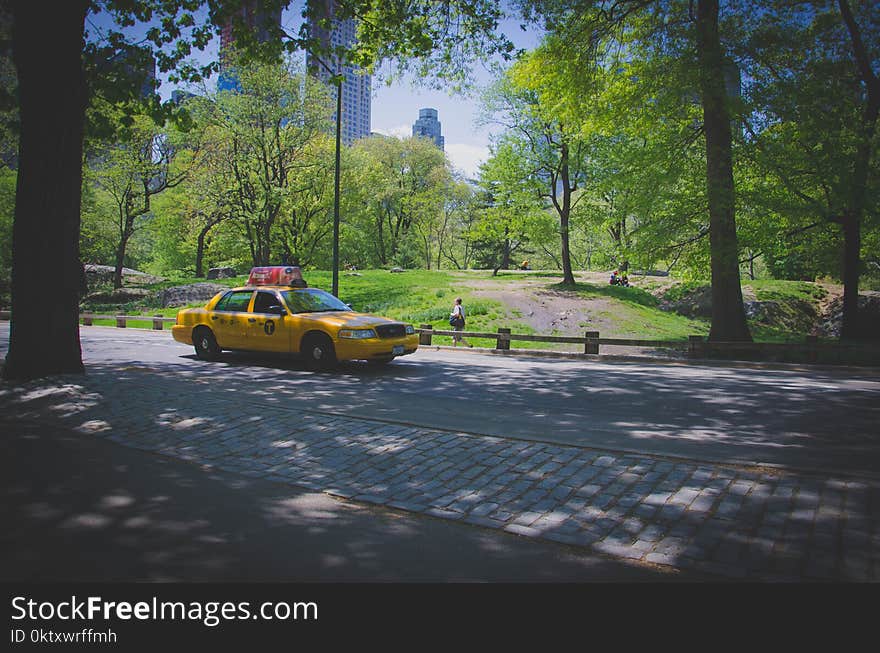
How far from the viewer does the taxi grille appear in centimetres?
1179

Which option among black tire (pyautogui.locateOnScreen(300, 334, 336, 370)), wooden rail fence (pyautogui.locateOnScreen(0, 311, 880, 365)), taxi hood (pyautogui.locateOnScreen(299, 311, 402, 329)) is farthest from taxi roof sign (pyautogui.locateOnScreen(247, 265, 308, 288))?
black tire (pyautogui.locateOnScreen(300, 334, 336, 370))

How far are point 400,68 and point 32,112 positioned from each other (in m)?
9.10

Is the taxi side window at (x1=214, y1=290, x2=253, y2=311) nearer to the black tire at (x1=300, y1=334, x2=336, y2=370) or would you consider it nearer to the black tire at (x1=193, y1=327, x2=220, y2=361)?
the black tire at (x1=193, y1=327, x2=220, y2=361)

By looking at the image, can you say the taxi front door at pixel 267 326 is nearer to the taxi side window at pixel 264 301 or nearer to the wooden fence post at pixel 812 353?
the taxi side window at pixel 264 301

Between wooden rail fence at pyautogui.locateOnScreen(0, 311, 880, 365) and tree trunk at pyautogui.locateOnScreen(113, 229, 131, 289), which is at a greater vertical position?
tree trunk at pyautogui.locateOnScreen(113, 229, 131, 289)

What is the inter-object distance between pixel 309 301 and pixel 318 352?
5.40 feet

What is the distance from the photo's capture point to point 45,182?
862 centimetres

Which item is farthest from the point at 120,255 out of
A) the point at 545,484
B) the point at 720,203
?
the point at 545,484

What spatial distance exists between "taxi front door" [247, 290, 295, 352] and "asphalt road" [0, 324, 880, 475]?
452 millimetres

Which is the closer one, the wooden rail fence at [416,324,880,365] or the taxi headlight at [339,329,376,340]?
the taxi headlight at [339,329,376,340]

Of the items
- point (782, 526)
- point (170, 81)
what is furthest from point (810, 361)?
point (170, 81)

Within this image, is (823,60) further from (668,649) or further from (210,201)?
(210,201)

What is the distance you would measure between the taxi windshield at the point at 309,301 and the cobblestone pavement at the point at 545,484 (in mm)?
5050

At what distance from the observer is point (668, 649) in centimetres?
271
